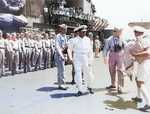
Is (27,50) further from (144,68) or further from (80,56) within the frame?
(144,68)

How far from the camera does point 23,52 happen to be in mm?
9297

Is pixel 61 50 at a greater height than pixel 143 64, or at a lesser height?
greater

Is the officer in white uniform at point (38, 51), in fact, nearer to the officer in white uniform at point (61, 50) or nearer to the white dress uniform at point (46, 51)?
the white dress uniform at point (46, 51)

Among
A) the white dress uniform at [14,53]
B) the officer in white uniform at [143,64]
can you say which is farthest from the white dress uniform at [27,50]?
the officer in white uniform at [143,64]

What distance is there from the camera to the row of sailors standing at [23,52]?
845 centimetres

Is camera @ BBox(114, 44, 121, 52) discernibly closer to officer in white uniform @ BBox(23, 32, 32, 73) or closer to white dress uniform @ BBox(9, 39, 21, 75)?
white dress uniform @ BBox(9, 39, 21, 75)

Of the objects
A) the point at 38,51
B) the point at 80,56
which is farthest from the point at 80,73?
the point at 38,51

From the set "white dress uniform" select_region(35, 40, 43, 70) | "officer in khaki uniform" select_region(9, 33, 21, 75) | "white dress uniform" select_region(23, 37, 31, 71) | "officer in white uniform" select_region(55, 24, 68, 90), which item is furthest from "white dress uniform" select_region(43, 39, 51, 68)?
"officer in white uniform" select_region(55, 24, 68, 90)

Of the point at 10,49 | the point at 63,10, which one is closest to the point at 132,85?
the point at 10,49

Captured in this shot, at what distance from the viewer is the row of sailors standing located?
27.7 feet

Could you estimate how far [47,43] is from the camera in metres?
10.7

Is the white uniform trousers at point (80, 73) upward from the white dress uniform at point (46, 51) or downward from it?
downward

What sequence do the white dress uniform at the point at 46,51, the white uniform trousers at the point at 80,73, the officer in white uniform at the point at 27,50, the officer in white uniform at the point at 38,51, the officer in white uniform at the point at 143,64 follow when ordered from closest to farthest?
the officer in white uniform at the point at 143,64 → the white uniform trousers at the point at 80,73 → the officer in white uniform at the point at 27,50 → the officer in white uniform at the point at 38,51 → the white dress uniform at the point at 46,51

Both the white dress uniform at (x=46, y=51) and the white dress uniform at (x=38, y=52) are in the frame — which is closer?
the white dress uniform at (x=38, y=52)
